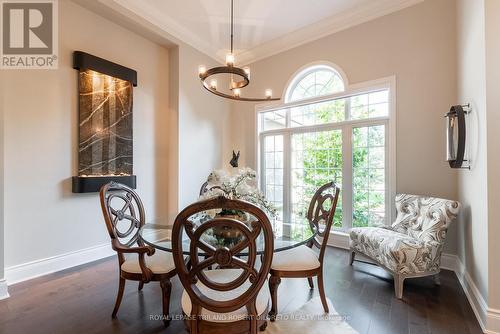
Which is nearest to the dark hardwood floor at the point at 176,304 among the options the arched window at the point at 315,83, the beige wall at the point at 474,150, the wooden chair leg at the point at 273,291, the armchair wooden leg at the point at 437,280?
the armchair wooden leg at the point at 437,280

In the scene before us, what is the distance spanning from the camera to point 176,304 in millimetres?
2191

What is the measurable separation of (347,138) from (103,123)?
356 cm

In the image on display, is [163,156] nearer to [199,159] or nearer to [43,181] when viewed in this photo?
[199,159]

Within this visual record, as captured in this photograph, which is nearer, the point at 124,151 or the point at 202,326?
the point at 202,326

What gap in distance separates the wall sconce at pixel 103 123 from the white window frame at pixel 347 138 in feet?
7.60

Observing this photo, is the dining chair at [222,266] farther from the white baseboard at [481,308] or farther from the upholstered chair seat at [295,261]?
the white baseboard at [481,308]

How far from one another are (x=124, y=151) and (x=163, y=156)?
28.4 inches

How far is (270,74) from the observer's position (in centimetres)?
462

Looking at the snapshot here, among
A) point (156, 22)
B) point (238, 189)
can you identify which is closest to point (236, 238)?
point (238, 189)

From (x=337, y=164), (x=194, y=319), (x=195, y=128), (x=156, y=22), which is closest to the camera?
(x=194, y=319)

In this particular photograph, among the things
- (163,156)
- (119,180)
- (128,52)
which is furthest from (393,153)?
(128,52)

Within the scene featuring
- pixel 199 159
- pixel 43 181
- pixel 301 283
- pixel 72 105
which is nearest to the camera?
pixel 301 283

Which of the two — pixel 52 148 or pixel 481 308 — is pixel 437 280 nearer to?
pixel 481 308

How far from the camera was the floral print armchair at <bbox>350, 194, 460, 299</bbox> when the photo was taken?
2.33 m
